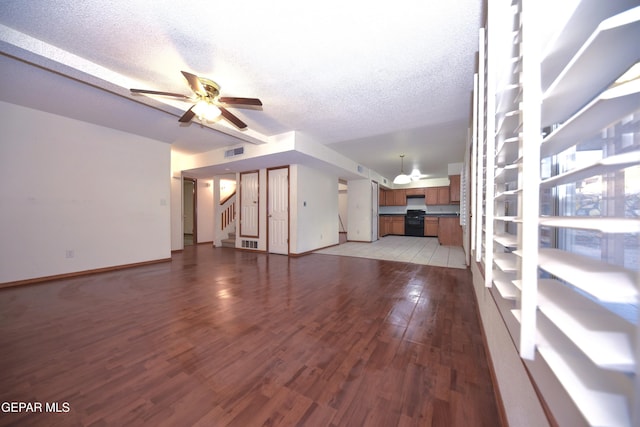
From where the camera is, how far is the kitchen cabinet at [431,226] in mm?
8266

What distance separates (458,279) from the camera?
10.8 feet

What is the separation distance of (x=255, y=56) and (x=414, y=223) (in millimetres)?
8193

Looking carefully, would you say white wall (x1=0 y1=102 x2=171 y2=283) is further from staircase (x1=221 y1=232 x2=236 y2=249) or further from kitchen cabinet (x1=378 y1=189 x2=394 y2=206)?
kitchen cabinet (x1=378 y1=189 x2=394 y2=206)

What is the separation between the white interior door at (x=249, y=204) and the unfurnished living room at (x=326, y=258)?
1050 mm

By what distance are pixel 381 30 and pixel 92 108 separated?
13.5 ft

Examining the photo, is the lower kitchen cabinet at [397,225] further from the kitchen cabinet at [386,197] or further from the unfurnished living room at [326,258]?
the unfurnished living room at [326,258]

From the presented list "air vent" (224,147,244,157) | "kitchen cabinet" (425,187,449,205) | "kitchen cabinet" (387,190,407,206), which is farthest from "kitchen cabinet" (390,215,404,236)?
"air vent" (224,147,244,157)

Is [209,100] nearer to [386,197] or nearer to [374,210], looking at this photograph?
[374,210]

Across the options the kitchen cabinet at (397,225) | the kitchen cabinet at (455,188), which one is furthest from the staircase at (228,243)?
the kitchen cabinet at (455,188)

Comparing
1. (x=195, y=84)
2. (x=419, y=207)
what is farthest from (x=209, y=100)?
(x=419, y=207)

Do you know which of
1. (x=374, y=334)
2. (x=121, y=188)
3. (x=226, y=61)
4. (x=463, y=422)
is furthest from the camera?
(x=121, y=188)

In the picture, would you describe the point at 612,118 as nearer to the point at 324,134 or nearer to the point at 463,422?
the point at 463,422

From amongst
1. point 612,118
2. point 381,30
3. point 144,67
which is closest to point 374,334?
point 612,118

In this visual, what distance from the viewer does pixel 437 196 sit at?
28.2 ft
